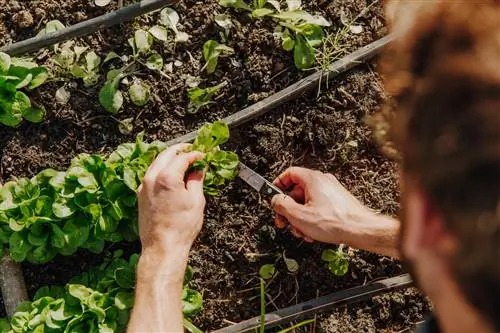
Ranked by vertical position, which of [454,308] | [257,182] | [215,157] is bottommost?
[257,182]

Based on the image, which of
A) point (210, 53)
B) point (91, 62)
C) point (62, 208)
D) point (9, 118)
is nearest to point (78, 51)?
point (91, 62)

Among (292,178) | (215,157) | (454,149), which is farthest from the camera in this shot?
(292,178)

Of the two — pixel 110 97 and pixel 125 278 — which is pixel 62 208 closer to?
pixel 125 278

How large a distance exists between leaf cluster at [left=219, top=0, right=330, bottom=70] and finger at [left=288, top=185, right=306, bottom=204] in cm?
35

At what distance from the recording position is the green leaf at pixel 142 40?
2.04 m

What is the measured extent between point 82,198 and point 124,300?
284 millimetres

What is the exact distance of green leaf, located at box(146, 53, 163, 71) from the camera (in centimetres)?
205

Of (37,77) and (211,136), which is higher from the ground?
(37,77)

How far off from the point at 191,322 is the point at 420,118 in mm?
1248

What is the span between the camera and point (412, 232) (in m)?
1.00

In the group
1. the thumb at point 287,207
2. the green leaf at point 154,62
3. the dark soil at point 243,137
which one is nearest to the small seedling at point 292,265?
the dark soil at point 243,137

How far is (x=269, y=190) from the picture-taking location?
6.55 feet

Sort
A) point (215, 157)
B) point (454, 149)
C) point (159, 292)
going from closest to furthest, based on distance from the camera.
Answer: point (454, 149), point (159, 292), point (215, 157)

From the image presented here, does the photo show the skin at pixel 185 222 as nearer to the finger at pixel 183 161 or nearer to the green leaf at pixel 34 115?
the finger at pixel 183 161
